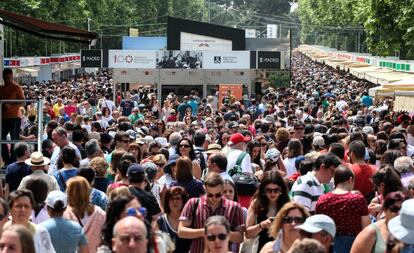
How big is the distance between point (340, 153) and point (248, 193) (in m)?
1.65

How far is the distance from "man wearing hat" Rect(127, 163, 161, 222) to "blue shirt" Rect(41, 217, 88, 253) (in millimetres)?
1202

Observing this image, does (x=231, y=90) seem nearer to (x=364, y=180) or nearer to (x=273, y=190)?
(x=364, y=180)

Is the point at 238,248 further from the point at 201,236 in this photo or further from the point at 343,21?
the point at 343,21

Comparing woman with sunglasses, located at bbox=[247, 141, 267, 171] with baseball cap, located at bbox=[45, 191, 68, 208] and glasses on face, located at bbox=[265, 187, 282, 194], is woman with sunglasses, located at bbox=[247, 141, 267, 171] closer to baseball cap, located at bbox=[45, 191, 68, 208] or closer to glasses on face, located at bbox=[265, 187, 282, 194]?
glasses on face, located at bbox=[265, 187, 282, 194]

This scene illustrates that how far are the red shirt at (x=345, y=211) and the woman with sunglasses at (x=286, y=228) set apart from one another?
99 centimetres

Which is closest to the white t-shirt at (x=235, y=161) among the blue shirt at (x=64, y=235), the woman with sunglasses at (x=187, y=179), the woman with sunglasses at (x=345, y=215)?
the woman with sunglasses at (x=187, y=179)

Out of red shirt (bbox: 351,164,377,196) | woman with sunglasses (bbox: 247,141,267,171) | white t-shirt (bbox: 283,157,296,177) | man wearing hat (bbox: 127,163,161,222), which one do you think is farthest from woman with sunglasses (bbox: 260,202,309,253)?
→ woman with sunglasses (bbox: 247,141,267,171)

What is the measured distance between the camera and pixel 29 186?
10062mm

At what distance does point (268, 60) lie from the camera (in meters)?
40.2

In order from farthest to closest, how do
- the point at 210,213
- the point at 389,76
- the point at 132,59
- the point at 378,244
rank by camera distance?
the point at 389,76
the point at 132,59
the point at 210,213
the point at 378,244

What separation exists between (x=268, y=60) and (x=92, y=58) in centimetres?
678

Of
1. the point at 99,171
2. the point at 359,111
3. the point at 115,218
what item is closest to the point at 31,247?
the point at 115,218

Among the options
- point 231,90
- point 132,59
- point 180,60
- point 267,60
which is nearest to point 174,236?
point 231,90

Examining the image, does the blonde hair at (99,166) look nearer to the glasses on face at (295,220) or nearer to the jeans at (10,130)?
the glasses on face at (295,220)
